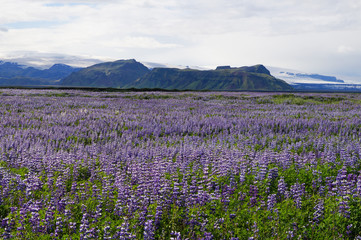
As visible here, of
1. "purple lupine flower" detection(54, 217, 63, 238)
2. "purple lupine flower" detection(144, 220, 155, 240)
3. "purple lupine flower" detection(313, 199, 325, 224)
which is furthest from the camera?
"purple lupine flower" detection(313, 199, 325, 224)

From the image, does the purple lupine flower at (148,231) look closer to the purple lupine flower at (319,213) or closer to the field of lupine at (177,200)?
the field of lupine at (177,200)

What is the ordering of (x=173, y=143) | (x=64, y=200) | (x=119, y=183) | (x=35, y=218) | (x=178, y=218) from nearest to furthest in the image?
(x=35, y=218)
(x=178, y=218)
(x=64, y=200)
(x=119, y=183)
(x=173, y=143)

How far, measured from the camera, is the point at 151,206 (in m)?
5.23

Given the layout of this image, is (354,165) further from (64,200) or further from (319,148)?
(64,200)

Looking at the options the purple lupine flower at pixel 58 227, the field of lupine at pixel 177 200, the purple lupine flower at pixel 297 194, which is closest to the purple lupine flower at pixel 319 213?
the field of lupine at pixel 177 200

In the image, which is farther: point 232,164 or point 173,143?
point 173,143

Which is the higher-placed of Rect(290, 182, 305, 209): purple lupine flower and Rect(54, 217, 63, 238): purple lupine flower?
Rect(290, 182, 305, 209): purple lupine flower

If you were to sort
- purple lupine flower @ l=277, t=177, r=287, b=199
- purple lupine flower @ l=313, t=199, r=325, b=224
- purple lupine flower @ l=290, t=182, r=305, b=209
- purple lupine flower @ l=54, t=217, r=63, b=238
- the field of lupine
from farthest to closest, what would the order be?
purple lupine flower @ l=277, t=177, r=287, b=199 → purple lupine flower @ l=290, t=182, r=305, b=209 → purple lupine flower @ l=313, t=199, r=325, b=224 → the field of lupine → purple lupine flower @ l=54, t=217, r=63, b=238

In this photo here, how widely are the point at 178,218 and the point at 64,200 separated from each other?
2.35 meters

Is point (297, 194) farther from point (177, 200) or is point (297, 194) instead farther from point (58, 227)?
point (58, 227)

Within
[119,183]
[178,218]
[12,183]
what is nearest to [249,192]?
[178,218]

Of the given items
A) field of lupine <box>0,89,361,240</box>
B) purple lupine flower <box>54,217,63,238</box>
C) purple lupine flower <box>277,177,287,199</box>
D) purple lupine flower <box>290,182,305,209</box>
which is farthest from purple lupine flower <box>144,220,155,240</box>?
purple lupine flower <box>277,177,287,199</box>

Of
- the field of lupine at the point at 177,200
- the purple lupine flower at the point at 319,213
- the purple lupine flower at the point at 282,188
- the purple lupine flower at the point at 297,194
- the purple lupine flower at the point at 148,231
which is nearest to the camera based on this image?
the purple lupine flower at the point at 148,231

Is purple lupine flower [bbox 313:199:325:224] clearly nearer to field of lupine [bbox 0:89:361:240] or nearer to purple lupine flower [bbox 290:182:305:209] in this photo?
field of lupine [bbox 0:89:361:240]
